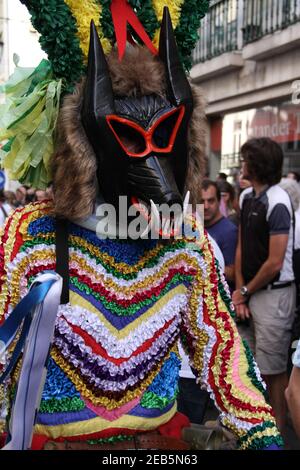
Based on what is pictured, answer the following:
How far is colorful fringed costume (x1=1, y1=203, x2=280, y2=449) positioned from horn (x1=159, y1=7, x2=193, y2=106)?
419 millimetres

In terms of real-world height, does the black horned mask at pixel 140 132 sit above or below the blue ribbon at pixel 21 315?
above

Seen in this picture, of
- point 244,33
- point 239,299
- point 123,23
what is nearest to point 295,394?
point 123,23

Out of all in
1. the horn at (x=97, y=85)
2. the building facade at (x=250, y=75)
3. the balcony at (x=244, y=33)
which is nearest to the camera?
the horn at (x=97, y=85)

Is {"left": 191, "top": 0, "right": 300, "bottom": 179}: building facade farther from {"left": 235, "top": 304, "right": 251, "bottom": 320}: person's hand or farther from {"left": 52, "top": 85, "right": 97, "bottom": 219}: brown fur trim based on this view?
{"left": 52, "top": 85, "right": 97, "bottom": 219}: brown fur trim

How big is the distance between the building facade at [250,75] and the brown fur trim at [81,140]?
6.36 m

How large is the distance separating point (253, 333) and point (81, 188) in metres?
2.42

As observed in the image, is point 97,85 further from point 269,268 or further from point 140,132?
point 269,268

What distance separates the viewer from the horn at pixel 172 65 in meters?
1.62

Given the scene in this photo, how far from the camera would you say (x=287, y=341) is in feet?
11.7

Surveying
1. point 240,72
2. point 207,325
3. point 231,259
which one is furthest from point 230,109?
point 207,325

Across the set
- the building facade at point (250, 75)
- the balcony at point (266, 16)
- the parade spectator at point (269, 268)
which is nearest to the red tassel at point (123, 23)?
the parade spectator at point (269, 268)

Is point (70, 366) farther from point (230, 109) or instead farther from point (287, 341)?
point (230, 109)

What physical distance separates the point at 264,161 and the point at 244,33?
23.4 ft

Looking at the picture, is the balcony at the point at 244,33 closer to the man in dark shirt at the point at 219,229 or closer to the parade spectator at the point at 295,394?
the man in dark shirt at the point at 219,229
